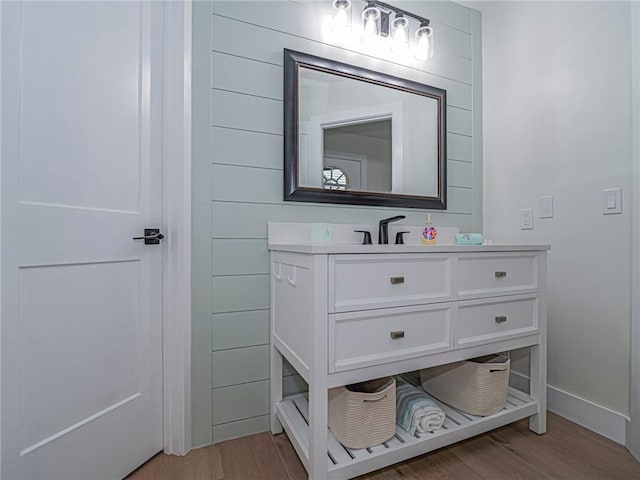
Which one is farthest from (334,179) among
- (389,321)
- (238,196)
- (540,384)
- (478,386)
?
(540,384)

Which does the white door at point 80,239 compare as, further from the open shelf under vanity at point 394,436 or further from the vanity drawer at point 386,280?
the vanity drawer at point 386,280

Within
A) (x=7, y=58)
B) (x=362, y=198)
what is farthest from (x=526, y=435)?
(x=7, y=58)

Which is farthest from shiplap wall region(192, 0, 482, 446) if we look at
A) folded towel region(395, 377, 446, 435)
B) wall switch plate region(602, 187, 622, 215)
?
wall switch plate region(602, 187, 622, 215)

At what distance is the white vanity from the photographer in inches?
38.0

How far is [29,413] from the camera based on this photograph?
894mm

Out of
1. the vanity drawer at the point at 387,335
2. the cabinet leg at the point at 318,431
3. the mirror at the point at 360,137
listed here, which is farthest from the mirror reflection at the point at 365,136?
the cabinet leg at the point at 318,431

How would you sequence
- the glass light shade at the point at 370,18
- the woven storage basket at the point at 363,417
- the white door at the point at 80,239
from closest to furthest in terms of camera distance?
the white door at the point at 80,239, the woven storage basket at the point at 363,417, the glass light shade at the point at 370,18

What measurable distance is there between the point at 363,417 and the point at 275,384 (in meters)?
0.46

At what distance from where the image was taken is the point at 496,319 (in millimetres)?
1251

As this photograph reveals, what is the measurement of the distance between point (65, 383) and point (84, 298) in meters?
0.27

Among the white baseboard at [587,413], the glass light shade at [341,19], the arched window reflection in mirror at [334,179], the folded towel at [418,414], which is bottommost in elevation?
the white baseboard at [587,413]

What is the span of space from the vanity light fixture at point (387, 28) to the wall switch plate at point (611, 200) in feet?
3.65

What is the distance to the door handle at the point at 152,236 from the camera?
121 cm

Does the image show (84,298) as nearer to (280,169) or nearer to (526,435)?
(280,169)
